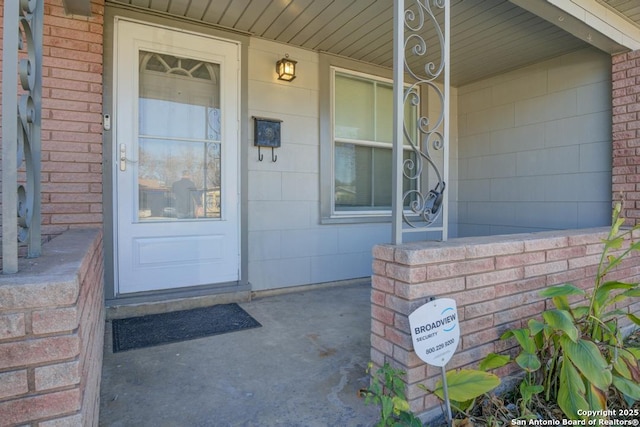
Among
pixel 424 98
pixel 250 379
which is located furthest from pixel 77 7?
pixel 424 98

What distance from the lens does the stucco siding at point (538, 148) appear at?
3.53m

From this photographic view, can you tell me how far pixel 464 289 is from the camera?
5.59 ft

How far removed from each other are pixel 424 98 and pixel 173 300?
3.66m

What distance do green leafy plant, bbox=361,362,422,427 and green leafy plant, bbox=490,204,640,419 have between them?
1.89ft

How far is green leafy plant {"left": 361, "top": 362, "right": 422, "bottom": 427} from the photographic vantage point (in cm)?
131

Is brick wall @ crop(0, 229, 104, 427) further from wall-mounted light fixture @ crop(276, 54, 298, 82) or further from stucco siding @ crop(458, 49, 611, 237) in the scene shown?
stucco siding @ crop(458, 49, 611, 237)

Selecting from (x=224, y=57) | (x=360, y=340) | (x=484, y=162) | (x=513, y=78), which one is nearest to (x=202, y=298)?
(x=360, y=340)

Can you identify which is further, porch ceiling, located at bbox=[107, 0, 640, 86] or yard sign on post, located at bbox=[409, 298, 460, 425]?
porch ceiling, located at bbox=[107, 0, 640, 86]

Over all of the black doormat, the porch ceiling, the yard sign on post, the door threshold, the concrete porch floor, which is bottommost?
the concrete porch floor

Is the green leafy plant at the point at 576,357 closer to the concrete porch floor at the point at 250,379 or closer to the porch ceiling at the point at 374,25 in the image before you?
the concrete porch floor at the point at 250,379

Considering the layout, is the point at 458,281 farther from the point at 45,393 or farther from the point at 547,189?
the point at 547,189

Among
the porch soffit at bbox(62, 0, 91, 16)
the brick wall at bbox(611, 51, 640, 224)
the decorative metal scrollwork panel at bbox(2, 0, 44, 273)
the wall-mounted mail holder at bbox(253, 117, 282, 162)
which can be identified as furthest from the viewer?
the wall-mounted mail holder at bbox(253, 117, 282, 162)

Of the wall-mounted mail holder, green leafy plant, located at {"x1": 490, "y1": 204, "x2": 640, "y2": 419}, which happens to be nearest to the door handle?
the wall-mounted mail holder

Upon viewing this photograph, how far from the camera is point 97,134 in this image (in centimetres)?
269
